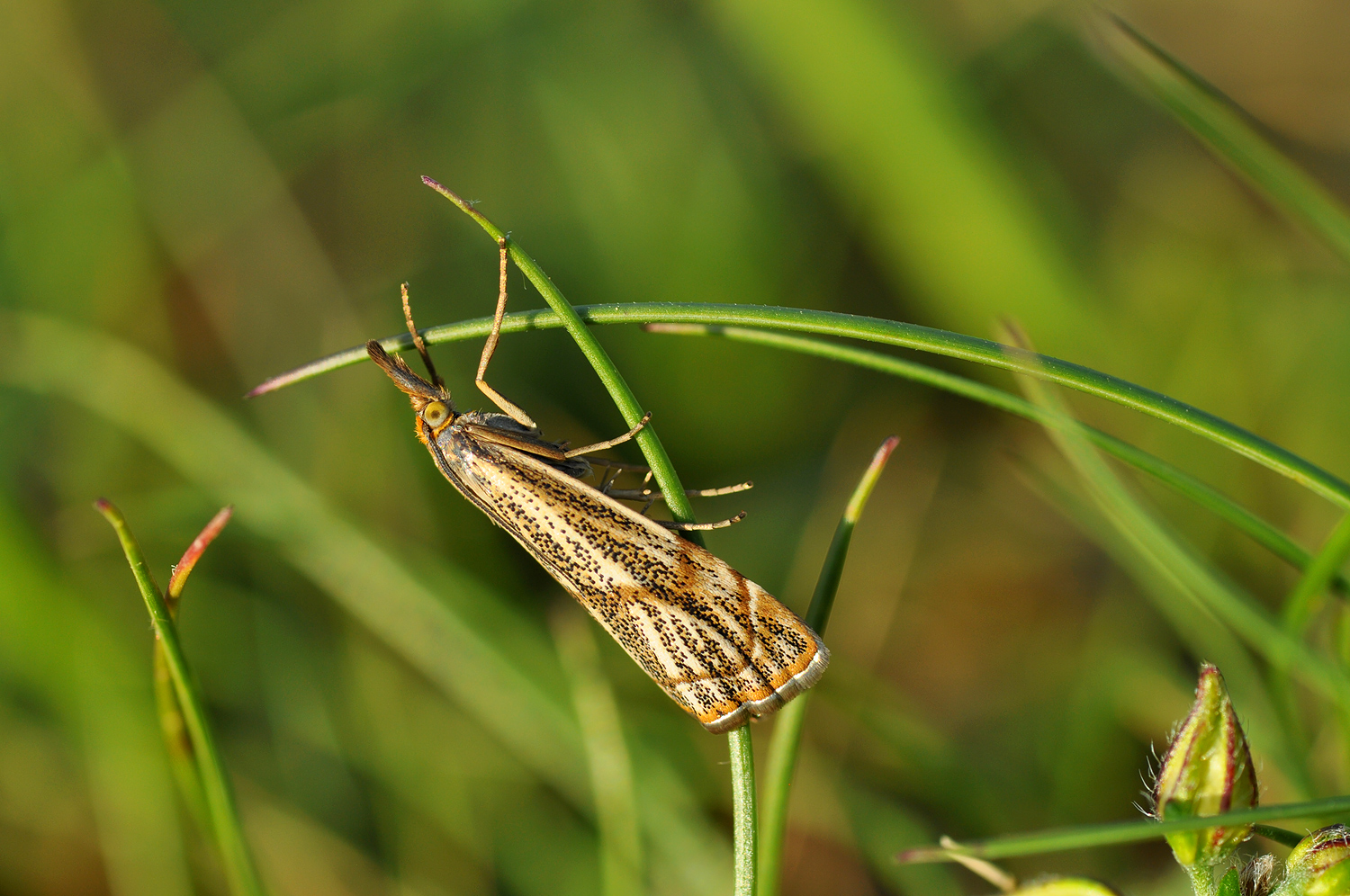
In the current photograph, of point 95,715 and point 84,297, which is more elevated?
point 84,297

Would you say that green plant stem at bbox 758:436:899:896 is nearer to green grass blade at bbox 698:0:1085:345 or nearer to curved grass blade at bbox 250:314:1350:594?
curved grass blade at bbox 250:314:1350:594

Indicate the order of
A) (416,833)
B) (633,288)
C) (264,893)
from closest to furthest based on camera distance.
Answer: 1. (264,893)
2. (416,833)
3. (633,288)

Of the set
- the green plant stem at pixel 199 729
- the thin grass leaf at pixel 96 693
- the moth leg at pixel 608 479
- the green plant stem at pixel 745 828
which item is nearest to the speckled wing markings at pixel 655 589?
the moth leg at pixel 608 479

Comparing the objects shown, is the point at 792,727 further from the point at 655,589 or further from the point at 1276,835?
the point at 1276,835

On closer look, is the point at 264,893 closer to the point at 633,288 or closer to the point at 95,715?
the point at 95,715

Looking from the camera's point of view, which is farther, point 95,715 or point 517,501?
point 95,715

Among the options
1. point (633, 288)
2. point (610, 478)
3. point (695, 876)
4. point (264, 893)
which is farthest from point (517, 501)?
Result: point (633, 288)
